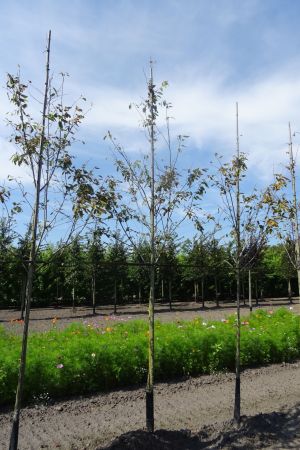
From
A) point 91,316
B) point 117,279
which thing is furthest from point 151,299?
point 117,279

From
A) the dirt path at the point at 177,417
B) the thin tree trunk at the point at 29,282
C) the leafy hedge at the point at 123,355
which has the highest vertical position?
the thin tree trunk at the point at 29,282

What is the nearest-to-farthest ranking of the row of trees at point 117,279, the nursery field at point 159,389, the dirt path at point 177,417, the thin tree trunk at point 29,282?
the thin tree trunk at point 29,282
the dirt path at point 177,417
the nursery field at point 159,389
the row of trees at point 117,279

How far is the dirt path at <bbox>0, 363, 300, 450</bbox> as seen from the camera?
4.36 metres

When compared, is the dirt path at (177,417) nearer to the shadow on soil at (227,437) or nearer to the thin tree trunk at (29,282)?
the shadow on soil at (227,437)

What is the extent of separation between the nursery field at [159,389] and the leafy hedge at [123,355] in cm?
2

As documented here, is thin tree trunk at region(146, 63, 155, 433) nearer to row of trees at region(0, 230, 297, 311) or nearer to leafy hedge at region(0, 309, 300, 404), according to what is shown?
leafy hedge at region(0, 309, 300, 404)

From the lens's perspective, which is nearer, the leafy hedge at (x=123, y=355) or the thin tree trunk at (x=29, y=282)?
the thin tree trunk at (x=29, y=282)

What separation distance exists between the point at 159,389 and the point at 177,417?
1.23 metres

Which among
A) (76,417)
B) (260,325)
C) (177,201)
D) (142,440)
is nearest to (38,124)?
(177,201)

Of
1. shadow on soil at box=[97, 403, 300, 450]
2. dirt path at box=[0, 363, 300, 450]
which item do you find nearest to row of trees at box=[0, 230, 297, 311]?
dirt path at box=[0, 363, 300, 450]

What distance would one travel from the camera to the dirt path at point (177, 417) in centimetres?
436

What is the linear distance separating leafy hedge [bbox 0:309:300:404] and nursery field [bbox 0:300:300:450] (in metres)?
0.02

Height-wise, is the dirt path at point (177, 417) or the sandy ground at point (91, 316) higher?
the sandy ground at point (91, 316)

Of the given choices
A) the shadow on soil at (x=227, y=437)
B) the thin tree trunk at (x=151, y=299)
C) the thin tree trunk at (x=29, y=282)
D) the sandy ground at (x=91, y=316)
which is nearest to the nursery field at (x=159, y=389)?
the shadow on soil at (x=227, y=437)
